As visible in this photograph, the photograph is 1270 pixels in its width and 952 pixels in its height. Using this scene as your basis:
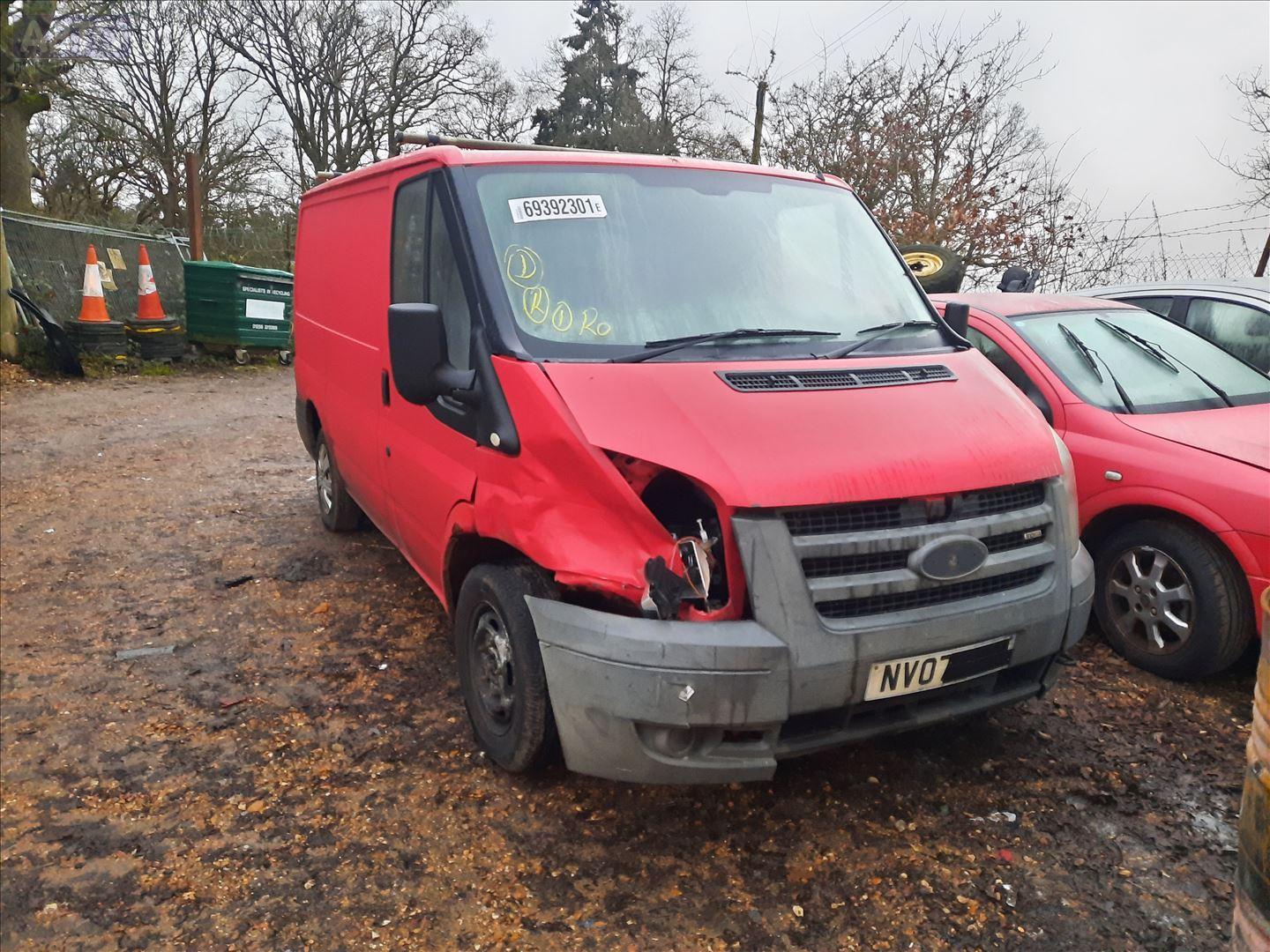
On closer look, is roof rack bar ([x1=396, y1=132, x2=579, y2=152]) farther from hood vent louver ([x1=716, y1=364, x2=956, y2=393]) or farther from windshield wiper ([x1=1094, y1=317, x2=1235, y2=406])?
windshield wiper ([x1=1094, y1=317, x2=1235, y2=406])

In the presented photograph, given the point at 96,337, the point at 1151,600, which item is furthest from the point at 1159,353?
the point at 96,337

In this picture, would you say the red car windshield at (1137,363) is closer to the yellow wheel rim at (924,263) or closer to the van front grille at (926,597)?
the van front grille at (926,597)

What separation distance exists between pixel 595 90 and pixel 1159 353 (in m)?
31.9

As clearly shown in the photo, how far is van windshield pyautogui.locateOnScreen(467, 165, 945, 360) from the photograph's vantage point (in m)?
3.08

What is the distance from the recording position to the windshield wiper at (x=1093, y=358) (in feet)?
14.4

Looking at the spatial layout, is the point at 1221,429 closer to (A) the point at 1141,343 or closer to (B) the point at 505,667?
(A) the point at 1141,343

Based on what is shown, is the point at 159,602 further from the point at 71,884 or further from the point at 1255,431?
the point at 1255,431

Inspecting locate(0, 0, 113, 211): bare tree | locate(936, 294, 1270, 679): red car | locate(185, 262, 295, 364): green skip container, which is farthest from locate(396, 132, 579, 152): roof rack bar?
locate(0, 0, 113, 211): bare tree

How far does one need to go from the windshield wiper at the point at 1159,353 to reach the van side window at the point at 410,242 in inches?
142

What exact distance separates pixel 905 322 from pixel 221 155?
88.1 feet

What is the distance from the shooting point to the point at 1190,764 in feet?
11.0

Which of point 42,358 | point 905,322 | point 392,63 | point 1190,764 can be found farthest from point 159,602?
point 392,63

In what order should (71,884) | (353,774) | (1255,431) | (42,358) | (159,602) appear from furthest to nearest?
(42,358)
(159,602)
(1255,431)
(353,774)
(71,884)

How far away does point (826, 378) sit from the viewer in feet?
9.65
